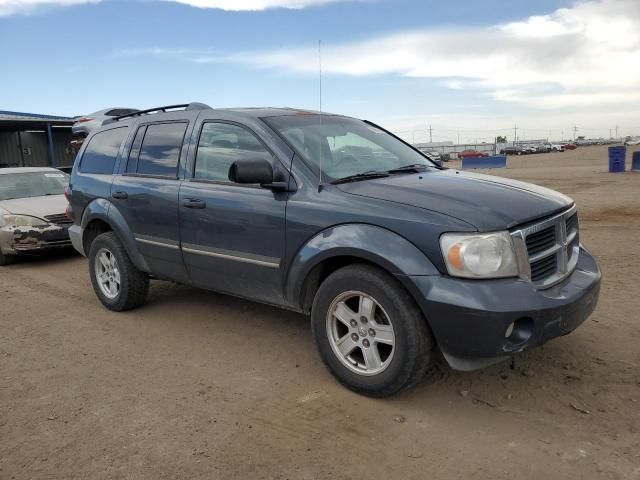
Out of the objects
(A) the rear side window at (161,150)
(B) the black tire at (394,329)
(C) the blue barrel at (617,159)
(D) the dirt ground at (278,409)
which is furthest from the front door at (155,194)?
(C) the blue barrel at (617,159)

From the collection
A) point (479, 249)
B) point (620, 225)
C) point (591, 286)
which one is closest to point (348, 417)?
point (479, 249)

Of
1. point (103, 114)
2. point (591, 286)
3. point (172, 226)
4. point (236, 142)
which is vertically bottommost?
point (591, 286)

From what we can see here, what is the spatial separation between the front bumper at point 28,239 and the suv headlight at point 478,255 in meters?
6.81

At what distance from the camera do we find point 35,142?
2203cm

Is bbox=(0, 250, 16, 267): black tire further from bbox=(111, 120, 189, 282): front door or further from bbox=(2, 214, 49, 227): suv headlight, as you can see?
bbox=(111, 120, 189, 282): front door

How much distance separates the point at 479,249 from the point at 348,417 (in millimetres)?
1239

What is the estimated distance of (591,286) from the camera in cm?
338

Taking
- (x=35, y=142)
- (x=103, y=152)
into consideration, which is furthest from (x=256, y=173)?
Result: (x=35, y=142)

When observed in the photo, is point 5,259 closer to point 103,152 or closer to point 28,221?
point 28,221

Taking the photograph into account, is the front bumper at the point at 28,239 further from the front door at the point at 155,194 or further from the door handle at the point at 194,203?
the door handle at the point at 194,203

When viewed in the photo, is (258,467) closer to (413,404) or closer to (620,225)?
(413,404)

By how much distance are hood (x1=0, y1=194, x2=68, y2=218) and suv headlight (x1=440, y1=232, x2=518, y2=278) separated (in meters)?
7.04

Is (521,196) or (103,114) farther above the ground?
(103,114)

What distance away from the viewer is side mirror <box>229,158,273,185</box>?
356cm
